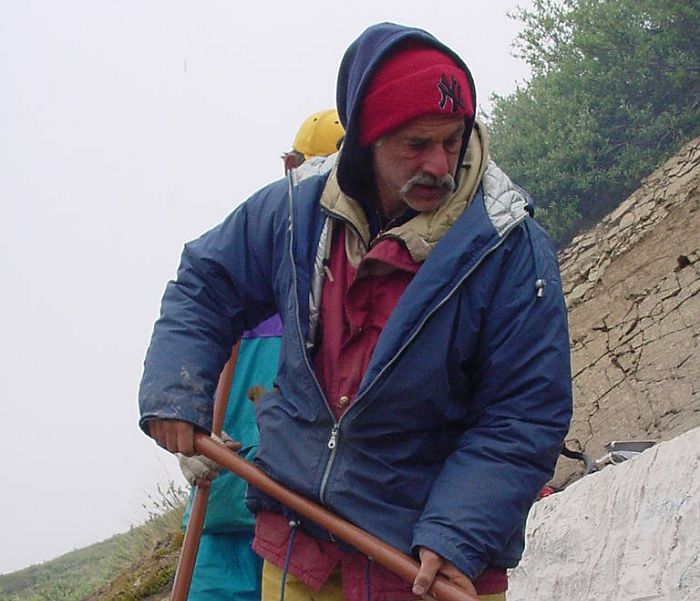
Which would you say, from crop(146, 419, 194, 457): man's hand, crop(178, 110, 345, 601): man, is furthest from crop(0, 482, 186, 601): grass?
crop(146, 419, 194, 457): man's hand

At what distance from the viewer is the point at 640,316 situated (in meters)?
9.62

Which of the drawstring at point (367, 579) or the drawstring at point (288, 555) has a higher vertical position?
the drawstring at point (288, 555)

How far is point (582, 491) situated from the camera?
18.2ft

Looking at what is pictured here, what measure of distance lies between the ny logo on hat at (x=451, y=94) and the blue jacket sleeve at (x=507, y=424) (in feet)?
1.12

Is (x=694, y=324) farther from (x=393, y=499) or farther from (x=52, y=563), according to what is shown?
(x=52, y=563)

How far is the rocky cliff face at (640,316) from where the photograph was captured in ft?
28.5

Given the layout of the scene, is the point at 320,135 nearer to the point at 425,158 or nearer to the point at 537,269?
the point at 425,158

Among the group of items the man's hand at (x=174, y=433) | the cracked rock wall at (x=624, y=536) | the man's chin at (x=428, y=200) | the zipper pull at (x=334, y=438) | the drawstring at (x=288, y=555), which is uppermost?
the man's chin at (x=428, y=200)

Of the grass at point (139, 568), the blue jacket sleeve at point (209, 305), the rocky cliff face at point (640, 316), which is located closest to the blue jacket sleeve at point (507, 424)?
the blue jacket sleeve at point (209, 305)

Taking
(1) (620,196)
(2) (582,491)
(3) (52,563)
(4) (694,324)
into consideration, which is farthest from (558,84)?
(3) (52,563)

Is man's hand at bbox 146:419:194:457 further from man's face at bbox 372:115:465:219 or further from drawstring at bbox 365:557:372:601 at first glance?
man's face at bbox 372:115:465:219

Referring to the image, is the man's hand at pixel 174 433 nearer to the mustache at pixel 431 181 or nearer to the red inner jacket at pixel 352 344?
the red inner jacket at pixel 352 344

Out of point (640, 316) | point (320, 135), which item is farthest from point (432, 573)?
point (640, 316)

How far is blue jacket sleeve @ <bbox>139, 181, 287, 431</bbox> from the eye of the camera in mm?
2592
